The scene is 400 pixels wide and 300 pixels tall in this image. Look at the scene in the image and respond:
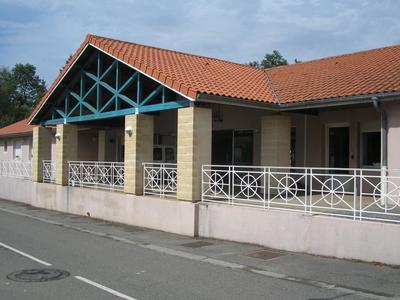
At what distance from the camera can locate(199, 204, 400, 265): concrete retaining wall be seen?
901 cm

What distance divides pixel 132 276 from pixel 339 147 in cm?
985

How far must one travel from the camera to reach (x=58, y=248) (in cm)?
1102

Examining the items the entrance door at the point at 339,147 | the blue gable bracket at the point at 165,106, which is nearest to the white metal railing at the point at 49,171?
the blue gable bracket at the point at 165,106

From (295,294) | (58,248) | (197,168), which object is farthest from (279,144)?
(295,294)

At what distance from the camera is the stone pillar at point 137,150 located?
15117 millimetres

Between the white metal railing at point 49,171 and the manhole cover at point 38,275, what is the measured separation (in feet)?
42.7

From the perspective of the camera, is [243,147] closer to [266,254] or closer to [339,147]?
[339,147]

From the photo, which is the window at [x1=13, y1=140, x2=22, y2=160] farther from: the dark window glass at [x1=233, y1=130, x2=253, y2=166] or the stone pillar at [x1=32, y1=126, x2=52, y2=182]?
the dark window glass at [x1=233, y1=130, x2=253, y2=166]

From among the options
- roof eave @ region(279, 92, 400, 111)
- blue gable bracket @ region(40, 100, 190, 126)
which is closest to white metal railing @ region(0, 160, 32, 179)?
blue gable bracket @ region(40, 100, 190, 126)

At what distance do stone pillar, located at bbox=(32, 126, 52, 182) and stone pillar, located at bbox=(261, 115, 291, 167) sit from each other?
11.0 m

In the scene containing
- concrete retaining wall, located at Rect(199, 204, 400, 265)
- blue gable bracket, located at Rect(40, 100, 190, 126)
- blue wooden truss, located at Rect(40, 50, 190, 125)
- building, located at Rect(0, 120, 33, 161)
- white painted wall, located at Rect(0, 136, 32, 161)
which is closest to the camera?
concrete retaining wall, located at Rect(199, 204, 400, 265)

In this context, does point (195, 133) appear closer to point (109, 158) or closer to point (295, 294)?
point (295, 294)

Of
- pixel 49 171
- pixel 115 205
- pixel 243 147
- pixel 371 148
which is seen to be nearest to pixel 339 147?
pixel 371 148

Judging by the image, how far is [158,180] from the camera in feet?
50.1
